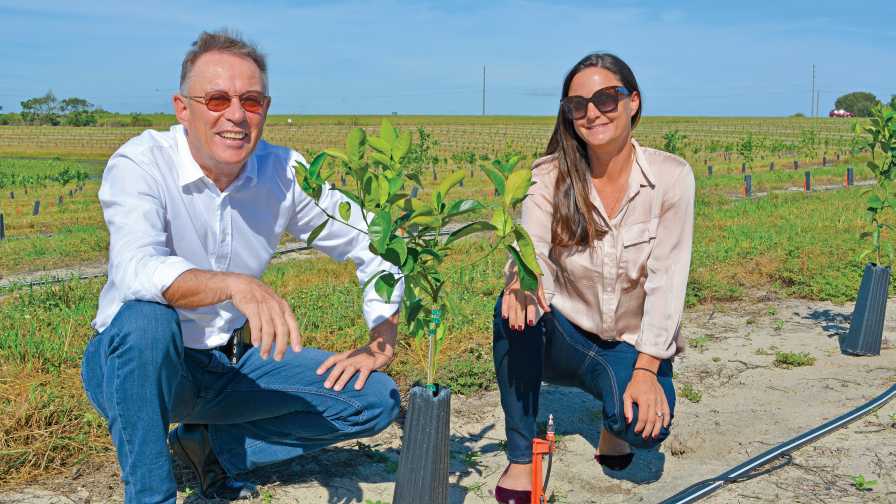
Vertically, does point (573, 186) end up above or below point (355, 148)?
below

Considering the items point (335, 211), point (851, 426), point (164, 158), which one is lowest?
point (851, 426)

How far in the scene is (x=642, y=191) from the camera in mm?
2889

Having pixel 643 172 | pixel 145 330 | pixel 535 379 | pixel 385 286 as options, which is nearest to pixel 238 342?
pixel 145 330

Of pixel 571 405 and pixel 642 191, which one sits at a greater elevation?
pixel 642 191

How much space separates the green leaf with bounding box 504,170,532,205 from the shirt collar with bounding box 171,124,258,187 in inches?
37.2

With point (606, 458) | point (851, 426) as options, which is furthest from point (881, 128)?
point (606, 458)

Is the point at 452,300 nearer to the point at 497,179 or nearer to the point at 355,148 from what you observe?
the point at 497,179

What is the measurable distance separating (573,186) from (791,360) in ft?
7.62

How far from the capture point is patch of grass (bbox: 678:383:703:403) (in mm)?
3912

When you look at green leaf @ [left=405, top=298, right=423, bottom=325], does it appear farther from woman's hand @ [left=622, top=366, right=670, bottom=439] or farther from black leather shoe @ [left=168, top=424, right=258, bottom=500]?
black leather shoe @ [left=168, top=424, right=258, bottom=500]

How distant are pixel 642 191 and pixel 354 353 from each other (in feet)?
3.79

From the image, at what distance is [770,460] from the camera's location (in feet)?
10.3

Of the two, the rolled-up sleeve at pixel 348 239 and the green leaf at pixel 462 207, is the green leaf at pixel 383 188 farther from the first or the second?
the rolled-up sleeve at pixel 348 239

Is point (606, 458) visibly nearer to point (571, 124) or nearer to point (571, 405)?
point (571, 405)
